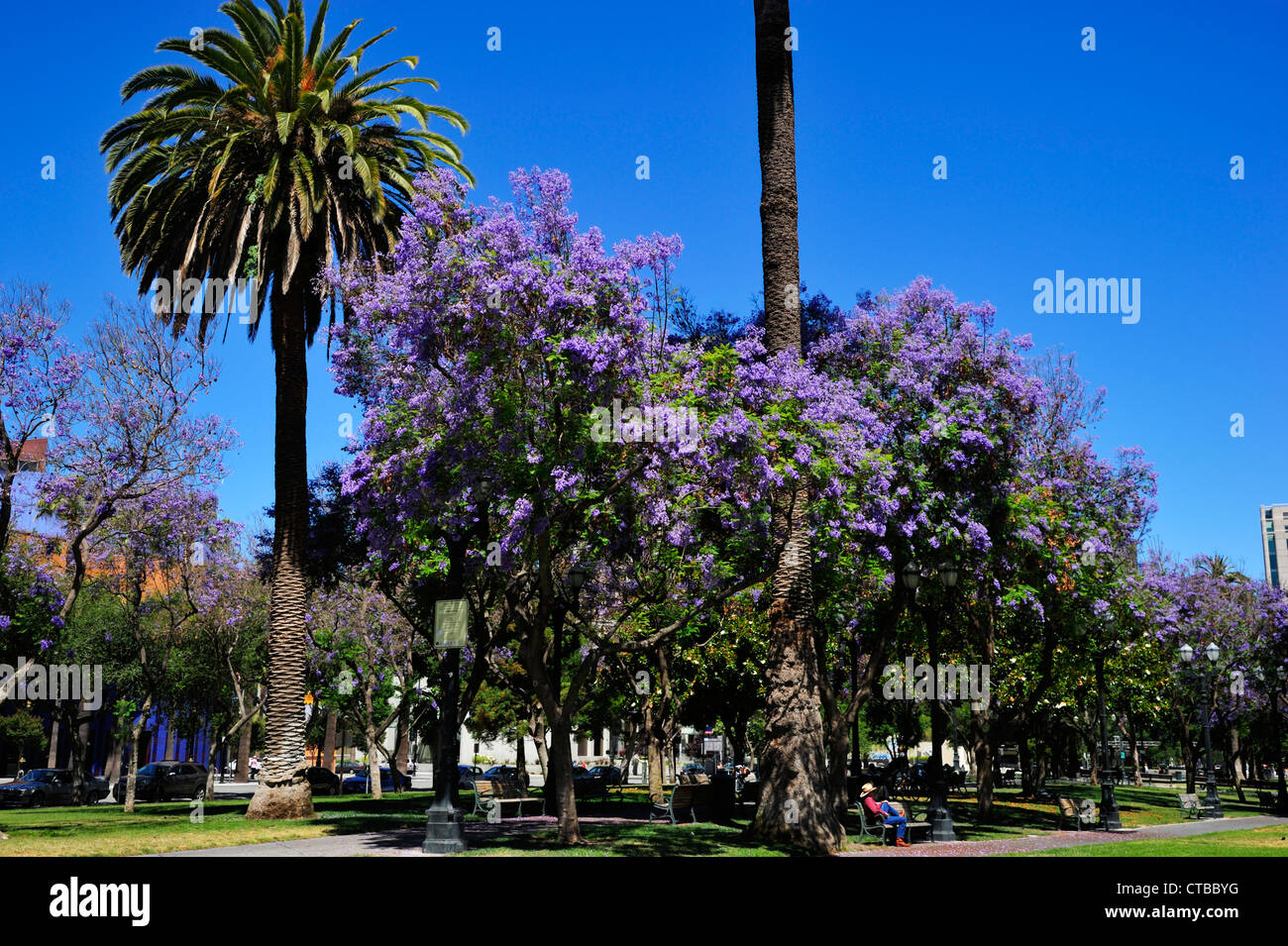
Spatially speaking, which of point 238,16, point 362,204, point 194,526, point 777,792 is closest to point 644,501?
point 777,792

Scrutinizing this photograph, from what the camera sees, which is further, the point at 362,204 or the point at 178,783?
the point at 178,783

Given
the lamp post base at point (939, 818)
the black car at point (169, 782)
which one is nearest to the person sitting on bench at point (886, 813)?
the lamp post base at point (939, 818)

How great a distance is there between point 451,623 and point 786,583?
5629mm

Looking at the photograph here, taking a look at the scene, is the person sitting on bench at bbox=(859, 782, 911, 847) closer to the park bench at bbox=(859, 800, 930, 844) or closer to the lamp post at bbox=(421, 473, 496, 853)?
the park bench at bbox=(859, 800, 930, 844)

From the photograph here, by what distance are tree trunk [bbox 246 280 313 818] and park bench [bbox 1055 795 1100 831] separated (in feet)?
Answer: 55.5

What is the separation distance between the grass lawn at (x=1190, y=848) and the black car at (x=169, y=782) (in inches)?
1199

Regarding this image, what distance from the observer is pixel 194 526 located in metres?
27.0

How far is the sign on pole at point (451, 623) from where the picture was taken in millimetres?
13758

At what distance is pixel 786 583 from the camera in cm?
1605

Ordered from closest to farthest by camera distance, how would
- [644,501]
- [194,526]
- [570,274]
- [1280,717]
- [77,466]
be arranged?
[570,274] < [644,501] < [77,466] < [194,526] < [1280,717]

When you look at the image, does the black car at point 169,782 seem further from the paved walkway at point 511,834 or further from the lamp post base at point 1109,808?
the lamp post base at point 1109,808
